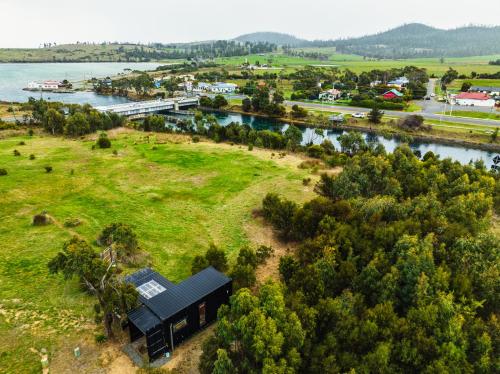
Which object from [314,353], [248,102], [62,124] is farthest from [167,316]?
[248,102]

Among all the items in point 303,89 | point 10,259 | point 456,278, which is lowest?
point 10,259

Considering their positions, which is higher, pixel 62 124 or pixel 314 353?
pixel 62 124

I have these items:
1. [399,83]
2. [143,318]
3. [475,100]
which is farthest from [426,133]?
[143,318]

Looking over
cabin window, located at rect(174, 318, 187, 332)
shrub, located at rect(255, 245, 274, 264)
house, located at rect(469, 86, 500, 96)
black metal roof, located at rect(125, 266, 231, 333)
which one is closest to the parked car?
house, located at rect(469, 86, 500, 96)

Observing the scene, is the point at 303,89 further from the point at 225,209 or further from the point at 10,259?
the point at 10,259

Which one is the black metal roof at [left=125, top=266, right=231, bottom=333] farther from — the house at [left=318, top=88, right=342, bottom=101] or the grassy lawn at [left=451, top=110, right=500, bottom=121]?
the house at [left=318, top=88, right=342, bottom=101]

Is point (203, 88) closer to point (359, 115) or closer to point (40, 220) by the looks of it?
point (359, 115)
